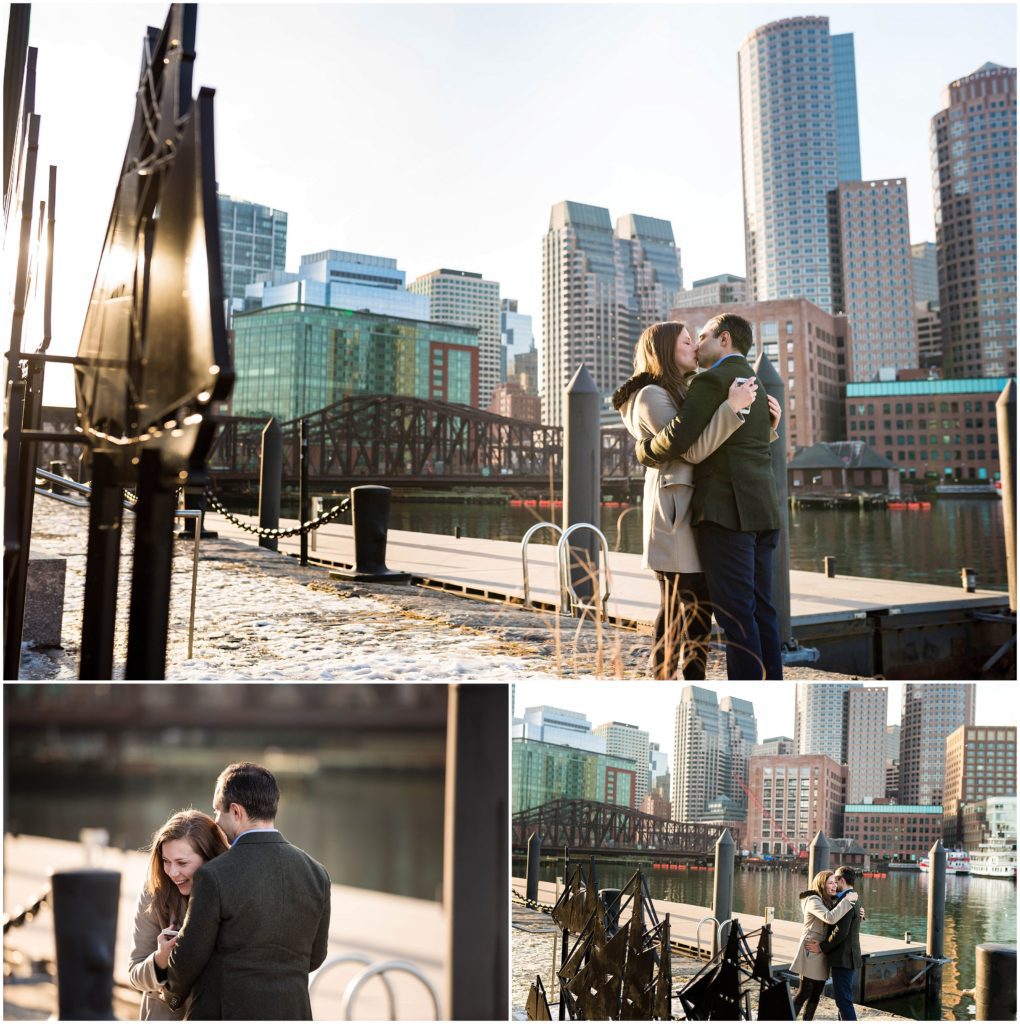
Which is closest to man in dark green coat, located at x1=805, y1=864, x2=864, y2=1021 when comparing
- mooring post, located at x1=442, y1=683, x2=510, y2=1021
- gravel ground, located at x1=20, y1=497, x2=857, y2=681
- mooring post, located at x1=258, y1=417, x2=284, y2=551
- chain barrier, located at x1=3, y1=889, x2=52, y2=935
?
gravel ground, located at x1=20, y1=497, x2=857, y2=681

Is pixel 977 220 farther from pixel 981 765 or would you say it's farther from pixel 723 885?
pixel 723 885

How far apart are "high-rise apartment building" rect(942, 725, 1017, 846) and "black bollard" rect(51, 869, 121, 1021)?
2146 millimetres

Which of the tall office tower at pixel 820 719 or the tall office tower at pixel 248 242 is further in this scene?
the tall office tower at pixel 248 242

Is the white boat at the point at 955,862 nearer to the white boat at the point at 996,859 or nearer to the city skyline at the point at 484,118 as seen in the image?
the white boat at the point at 996,859

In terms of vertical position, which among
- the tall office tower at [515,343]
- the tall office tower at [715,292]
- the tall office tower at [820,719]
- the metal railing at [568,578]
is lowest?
the tall office tower at [820,719]

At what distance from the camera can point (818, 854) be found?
7.04ft

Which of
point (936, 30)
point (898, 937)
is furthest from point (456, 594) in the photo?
point (936, 30)

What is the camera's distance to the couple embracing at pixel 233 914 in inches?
58.3

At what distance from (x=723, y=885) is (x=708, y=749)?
0.35m

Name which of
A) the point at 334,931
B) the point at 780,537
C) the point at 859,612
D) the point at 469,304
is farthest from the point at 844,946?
the point at 469,304

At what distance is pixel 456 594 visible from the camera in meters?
2.77

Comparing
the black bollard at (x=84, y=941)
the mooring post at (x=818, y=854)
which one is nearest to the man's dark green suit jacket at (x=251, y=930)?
the black bollard at (x=84, y=941)

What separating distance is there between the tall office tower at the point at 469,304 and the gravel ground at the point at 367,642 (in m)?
0.78

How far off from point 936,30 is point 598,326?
129 centimetres
